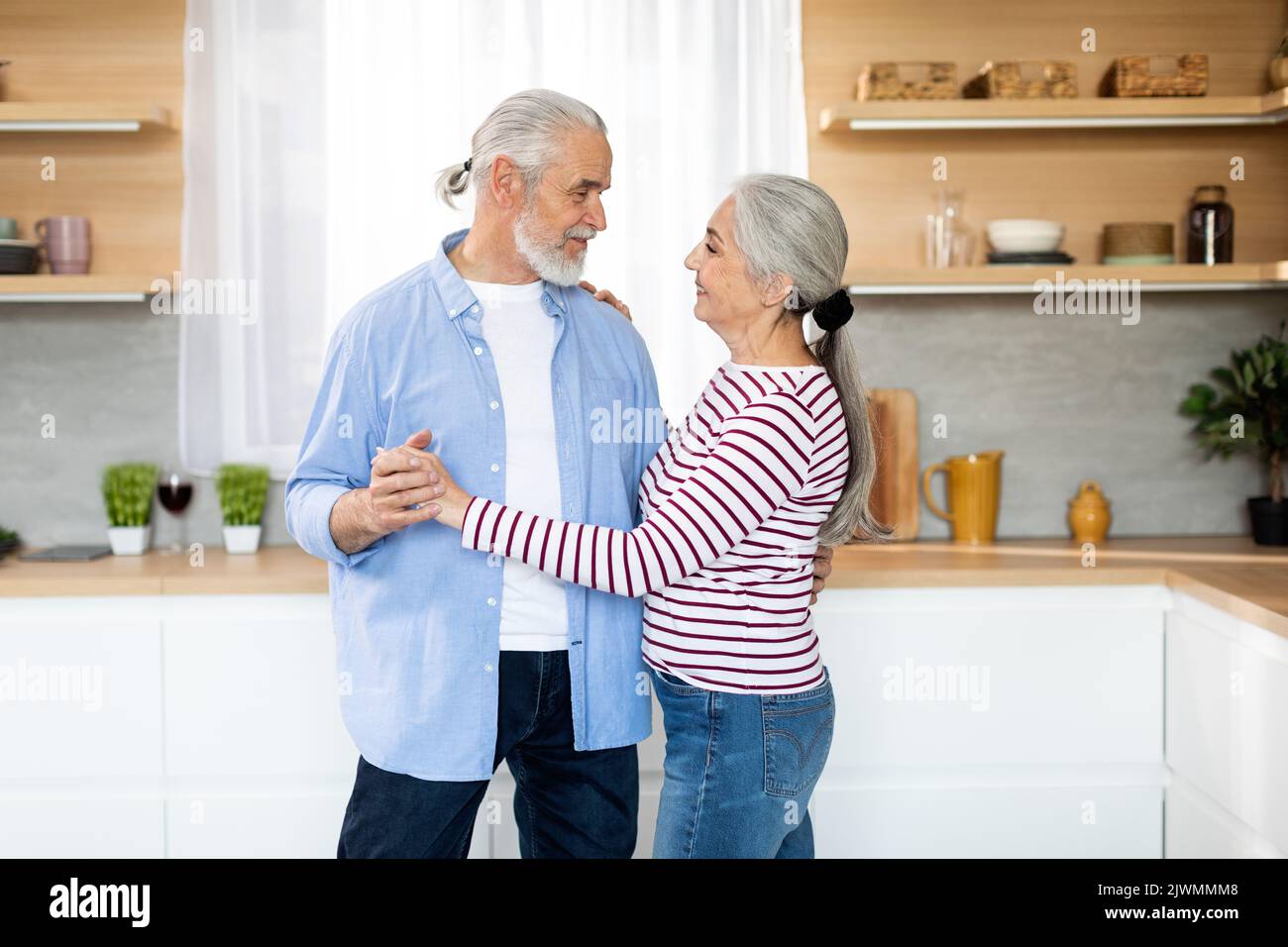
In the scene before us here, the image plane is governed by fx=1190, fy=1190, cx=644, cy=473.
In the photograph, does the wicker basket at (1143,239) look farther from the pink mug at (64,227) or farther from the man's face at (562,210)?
→ the pink mug at (64,227)

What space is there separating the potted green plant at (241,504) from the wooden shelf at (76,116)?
2.45 ft

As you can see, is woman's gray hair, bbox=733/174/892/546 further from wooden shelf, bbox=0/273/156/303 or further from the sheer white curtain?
wooden shelf, bbox=0/273/156/303

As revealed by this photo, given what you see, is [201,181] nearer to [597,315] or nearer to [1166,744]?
[597,315]

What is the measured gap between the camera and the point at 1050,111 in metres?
2.53

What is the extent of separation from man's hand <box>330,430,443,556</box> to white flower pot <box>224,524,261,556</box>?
1.26 meters

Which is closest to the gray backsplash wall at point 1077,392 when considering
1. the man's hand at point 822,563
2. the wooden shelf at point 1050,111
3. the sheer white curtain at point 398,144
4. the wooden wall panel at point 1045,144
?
the wooden wall panel at point 1045,144

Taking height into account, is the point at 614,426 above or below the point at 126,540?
above

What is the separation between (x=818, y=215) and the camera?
1.48 meters

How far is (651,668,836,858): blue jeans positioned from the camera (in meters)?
1.40

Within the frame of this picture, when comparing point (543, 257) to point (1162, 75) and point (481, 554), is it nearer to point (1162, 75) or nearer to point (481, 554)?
point (481, 554)

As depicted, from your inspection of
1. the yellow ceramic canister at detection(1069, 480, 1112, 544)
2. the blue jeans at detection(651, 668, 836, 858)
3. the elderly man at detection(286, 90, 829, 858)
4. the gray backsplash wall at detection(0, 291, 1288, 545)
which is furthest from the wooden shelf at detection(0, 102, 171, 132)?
the yellow ceramic canister at detection(1069, 480, 1112, 544)

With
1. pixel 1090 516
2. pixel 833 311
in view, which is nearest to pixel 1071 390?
pixel 1090 516

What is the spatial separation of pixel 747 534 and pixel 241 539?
60.8 inches
